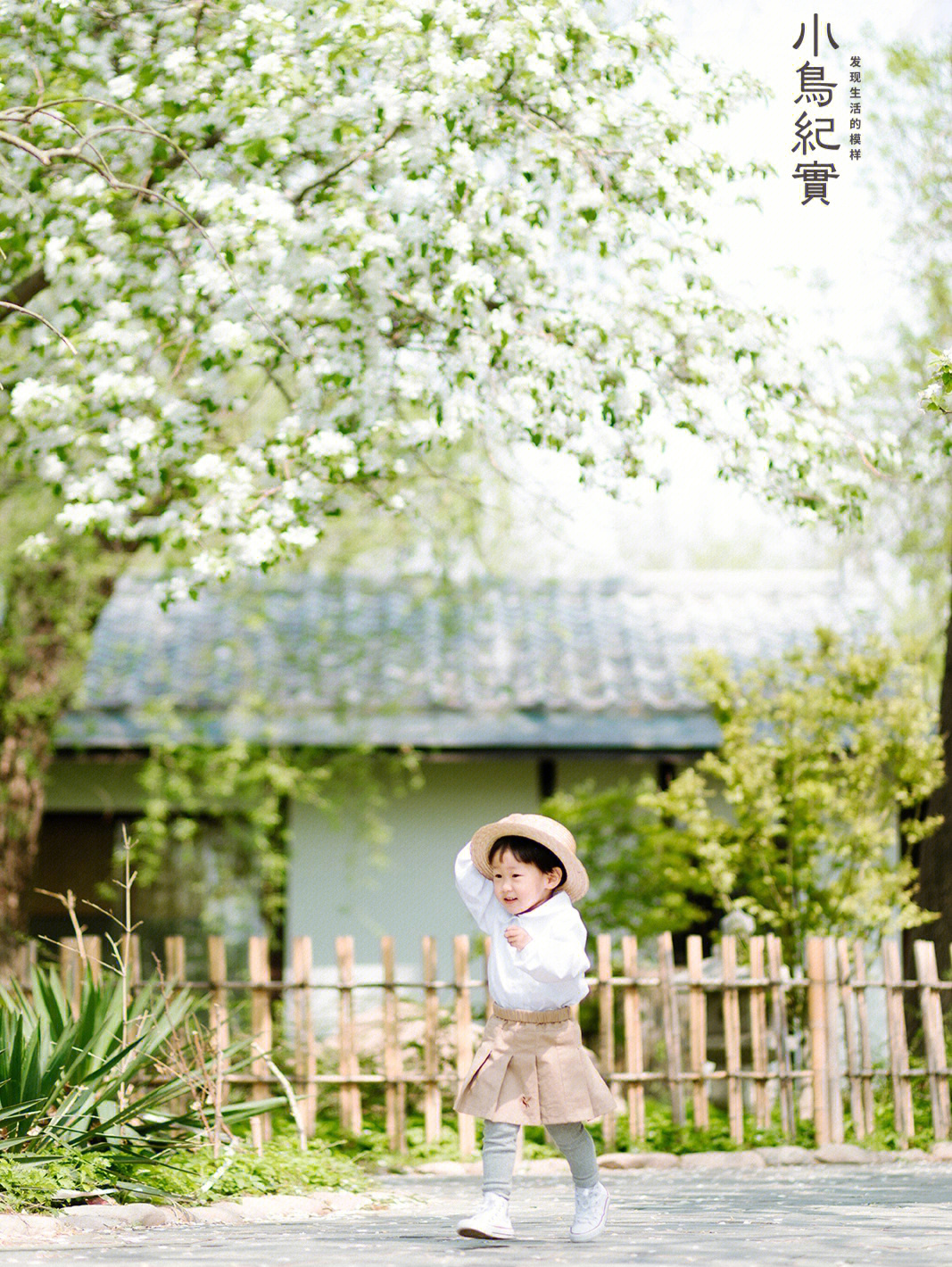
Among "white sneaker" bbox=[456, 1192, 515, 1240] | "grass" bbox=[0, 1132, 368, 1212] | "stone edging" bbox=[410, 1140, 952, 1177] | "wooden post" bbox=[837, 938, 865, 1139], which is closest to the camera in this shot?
"white sneaker" bbox=[456, 1192, 515, 1240]

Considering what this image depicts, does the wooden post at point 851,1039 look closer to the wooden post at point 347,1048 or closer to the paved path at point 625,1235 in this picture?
the paved path at point 625,1235

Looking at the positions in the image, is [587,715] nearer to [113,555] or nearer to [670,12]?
[113,555]

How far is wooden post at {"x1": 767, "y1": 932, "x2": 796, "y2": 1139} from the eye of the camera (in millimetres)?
7859

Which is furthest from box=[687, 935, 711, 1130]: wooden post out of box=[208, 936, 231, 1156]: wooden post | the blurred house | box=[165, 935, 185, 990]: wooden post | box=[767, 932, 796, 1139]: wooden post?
the blurred house

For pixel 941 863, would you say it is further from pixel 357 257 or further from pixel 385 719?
pixel 357 257

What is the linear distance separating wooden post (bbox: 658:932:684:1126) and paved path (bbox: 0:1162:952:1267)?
1.48m

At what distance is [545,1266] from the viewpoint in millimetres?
3877

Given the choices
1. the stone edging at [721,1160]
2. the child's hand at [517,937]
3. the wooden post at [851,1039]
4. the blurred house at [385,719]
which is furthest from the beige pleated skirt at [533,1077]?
the blurred house at [385,719]

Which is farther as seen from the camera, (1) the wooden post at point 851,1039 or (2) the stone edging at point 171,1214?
(1) the wooden post at point 851,1039

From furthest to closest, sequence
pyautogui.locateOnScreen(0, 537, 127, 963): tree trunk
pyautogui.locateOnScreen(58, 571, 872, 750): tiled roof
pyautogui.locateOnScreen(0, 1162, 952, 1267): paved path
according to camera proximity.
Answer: pyautogui.locateOnScreen(58, 571, 872, 750): tiled roof → pyautogui.locateOnScreen(0, 537, 127, 963): tree trunk → pyautogui.locateOnScreen(0, 1162, 952, 1267): paved path

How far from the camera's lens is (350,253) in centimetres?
618

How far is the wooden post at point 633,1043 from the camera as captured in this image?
304 inches

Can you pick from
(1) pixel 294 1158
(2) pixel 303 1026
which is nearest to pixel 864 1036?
(2) pixel 303 1026

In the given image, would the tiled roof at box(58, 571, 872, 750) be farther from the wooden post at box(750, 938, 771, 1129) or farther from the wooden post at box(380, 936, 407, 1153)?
the wooden post at box(380, 936, 407, 1153)
